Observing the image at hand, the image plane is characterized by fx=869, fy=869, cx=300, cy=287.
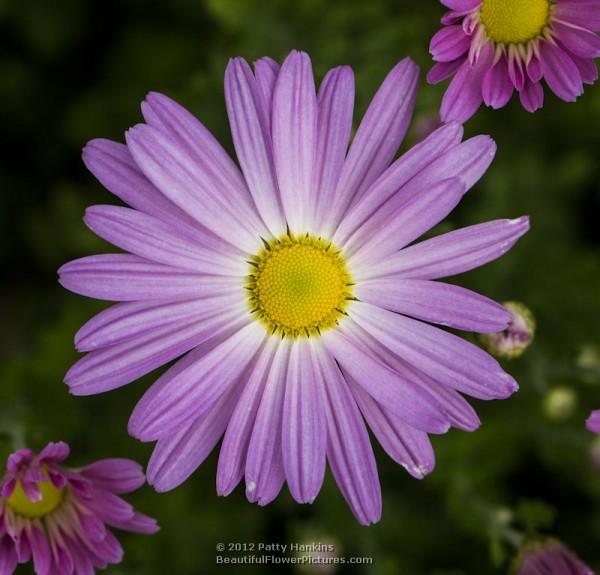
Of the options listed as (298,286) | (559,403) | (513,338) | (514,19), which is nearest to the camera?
(514,19)

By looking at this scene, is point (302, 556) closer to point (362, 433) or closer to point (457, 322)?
point (362, 433)

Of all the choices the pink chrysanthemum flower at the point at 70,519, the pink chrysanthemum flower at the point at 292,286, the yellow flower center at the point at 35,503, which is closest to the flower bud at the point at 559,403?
the pink chrysanthemum flower at the point at 292,286

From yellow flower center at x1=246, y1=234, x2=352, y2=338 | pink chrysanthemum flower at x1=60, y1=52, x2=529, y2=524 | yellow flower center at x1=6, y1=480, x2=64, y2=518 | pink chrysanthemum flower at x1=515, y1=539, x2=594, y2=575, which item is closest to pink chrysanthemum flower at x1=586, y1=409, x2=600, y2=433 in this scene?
pink chrysanthemum flower at x1=60, y1=52, x2=529, y2=524

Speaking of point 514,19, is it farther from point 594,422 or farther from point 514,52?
point 594,422

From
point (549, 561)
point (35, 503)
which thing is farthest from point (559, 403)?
point (35, 503)

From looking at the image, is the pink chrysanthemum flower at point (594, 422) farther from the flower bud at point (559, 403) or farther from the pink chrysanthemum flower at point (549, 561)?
the flower bud at point (559, 403)

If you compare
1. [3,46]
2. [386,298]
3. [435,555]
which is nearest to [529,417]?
[435,555]

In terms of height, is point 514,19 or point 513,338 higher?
point 514,19

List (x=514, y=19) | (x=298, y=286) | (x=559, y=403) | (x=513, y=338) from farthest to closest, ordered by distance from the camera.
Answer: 1. (x=559, y=403)
2. (x=513, y=338)
3. (x=298, y=286)
4. (x=514, y=19)
